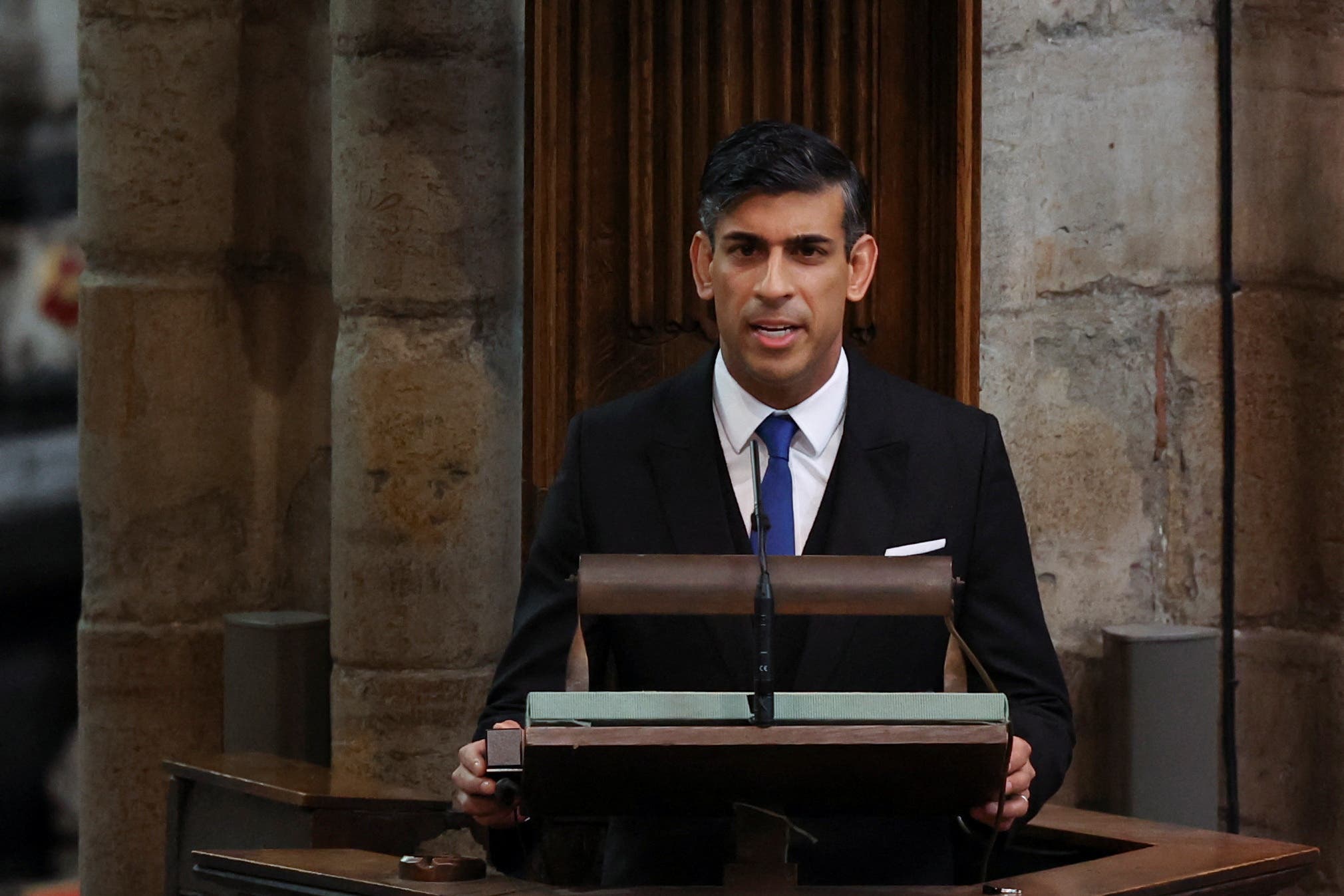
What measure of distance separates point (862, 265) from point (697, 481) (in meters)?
0.36

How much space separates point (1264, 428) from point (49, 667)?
297cm

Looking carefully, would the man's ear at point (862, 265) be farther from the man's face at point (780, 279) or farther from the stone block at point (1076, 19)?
the stone block at point (1076, 19)

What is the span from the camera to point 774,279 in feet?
7.39

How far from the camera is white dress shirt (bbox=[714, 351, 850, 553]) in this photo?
7.80 ft

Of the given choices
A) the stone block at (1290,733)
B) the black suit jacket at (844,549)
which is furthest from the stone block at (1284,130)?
the black suit jacket at (844,549)

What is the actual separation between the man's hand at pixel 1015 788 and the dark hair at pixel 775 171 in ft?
2.28

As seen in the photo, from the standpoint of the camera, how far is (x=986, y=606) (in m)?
2.36

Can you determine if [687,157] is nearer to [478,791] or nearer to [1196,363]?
[1196,363]

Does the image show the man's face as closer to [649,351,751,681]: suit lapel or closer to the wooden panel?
[649,351,751,681]: suit lapel

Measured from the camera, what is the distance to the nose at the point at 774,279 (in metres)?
2.25

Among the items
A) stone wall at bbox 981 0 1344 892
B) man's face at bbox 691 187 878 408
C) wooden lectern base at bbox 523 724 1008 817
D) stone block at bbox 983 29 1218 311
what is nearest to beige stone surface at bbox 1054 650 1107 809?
stone wall at bbox 981 0 1344 892

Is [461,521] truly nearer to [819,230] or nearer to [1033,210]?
[1033,210]

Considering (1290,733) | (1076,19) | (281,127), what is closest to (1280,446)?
(1290,733)

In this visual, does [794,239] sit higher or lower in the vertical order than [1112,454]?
higher
